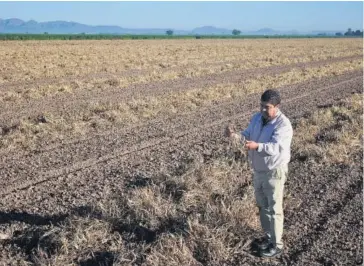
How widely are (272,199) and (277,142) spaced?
2.07 ft

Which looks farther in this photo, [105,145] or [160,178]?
[105,145]

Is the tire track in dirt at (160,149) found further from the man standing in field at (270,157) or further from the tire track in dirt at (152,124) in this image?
the man standing in field at (270,157)

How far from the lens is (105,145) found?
902 centimetres

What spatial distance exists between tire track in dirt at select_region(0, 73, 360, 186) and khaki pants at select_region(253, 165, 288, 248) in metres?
4.10

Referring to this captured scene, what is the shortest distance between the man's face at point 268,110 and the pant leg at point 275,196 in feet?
1.74

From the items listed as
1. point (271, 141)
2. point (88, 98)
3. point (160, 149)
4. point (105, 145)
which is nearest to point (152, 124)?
Result: point (105, 145)

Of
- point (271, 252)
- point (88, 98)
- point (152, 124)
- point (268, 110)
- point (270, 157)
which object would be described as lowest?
point (88, 98)

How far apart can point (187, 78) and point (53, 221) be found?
16.2m

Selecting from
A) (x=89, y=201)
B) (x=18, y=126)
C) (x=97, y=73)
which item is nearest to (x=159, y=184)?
(x=89, y=201)

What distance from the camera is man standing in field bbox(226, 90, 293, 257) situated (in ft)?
13.8

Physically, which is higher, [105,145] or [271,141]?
[271,141]

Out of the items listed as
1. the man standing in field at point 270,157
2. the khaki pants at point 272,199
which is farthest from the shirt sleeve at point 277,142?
the khaki pants at point 272,199

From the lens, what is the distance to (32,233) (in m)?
5.27

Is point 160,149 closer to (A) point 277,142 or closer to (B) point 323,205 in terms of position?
(B) point 323,205
